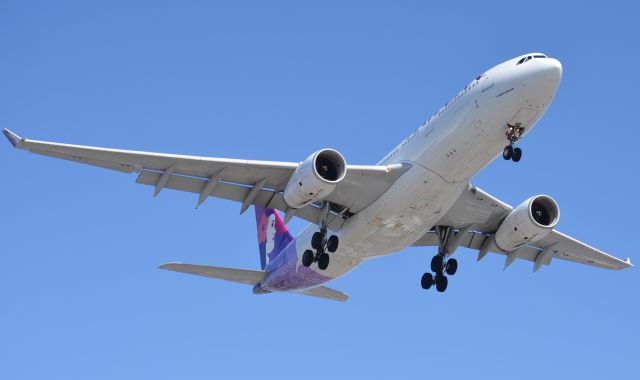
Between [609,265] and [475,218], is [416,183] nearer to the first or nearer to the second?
[475,218]

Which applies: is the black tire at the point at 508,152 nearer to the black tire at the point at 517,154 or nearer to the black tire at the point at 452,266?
the black tire at the point at 517,154

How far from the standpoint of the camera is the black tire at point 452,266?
3491cm

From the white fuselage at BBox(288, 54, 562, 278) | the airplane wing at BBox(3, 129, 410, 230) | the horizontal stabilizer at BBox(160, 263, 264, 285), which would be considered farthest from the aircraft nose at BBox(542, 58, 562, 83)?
the horizontal stabilizer at BBox(160, 263, 264, 285)

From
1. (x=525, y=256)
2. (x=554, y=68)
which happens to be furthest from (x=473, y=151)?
(x=525, y=256)

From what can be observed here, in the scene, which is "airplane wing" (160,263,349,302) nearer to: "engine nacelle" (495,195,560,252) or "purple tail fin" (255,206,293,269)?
"purple tail fin" (255,206,293,269)

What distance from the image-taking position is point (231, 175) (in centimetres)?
3081

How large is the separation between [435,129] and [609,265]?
480 inches

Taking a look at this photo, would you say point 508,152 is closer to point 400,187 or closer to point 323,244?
point 400,187

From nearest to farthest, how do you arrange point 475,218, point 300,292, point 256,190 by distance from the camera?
1. point 256,190
2. point 475,218
3. point 300,292

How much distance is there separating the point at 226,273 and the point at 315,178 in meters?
9.28

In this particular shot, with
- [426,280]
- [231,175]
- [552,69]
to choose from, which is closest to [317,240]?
[231,175]

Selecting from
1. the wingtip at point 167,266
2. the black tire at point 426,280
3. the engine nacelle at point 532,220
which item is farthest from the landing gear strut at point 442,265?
the wingtip at point 167,266

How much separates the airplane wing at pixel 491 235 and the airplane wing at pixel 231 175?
377cm

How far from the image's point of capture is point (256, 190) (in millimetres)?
31266
